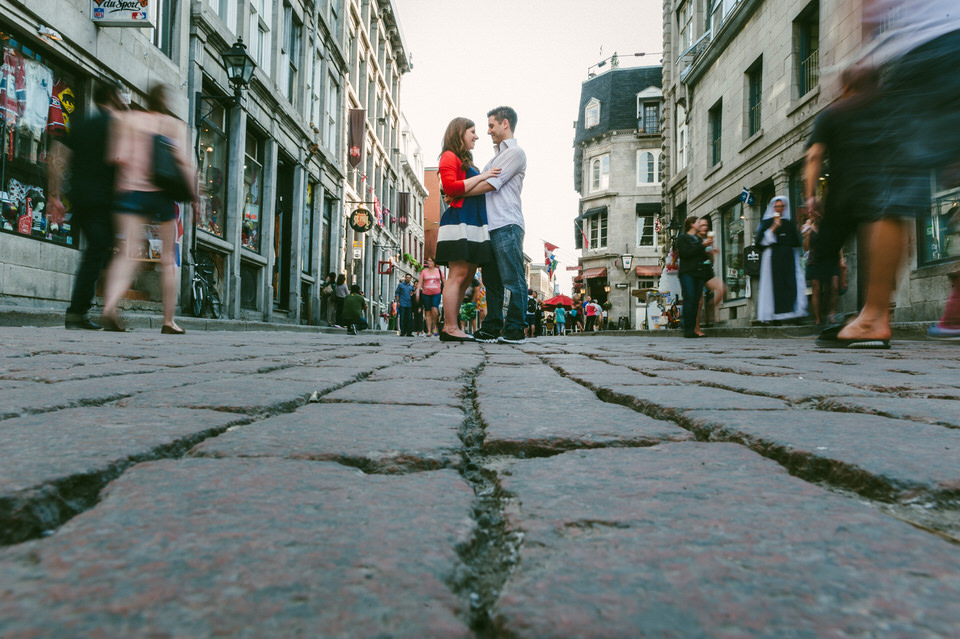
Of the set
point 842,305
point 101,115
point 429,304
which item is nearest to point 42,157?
point 101,115

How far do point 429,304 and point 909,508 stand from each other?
13.0 meters

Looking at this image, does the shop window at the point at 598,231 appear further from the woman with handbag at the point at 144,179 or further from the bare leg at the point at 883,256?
the bare leg at the point at 883,256

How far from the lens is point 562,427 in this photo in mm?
1430

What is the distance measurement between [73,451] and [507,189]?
4762mm

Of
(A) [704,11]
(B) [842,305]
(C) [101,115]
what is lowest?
(B) [842,305]

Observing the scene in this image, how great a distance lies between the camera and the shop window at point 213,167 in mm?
11992

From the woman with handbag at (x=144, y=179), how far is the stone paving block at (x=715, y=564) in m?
5.02

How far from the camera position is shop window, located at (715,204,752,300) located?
15.4 m

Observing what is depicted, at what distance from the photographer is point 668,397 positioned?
6.39 feet

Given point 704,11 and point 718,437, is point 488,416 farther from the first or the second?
point 704,11

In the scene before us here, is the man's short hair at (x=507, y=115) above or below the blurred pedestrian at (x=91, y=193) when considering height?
above

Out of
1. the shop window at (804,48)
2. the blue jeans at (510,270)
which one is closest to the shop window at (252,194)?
the blue jeans at (510,270)

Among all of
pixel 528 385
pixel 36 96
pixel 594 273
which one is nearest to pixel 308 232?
pixel 36 96

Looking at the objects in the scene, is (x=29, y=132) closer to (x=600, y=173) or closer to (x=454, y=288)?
(x=454, y=288)
